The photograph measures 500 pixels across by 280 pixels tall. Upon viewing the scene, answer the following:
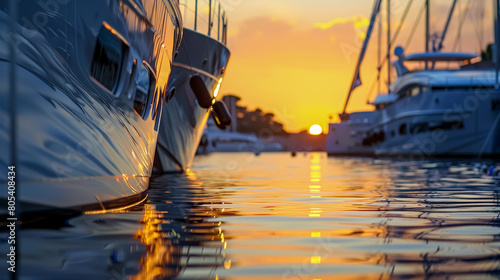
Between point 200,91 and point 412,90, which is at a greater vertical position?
point 412,90

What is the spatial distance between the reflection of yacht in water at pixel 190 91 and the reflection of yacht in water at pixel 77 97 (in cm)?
568

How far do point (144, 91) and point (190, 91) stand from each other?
21.8 ft

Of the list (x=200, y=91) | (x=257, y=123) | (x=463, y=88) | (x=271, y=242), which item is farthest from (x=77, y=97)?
(x=257, y=123)

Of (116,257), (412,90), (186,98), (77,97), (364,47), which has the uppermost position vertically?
(364,47)

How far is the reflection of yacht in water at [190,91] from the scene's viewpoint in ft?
42.8

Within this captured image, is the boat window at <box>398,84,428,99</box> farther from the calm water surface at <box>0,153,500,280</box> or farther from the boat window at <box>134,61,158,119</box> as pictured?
the boat window at <box>134,61,158,119</box>

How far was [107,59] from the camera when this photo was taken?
5824 mm

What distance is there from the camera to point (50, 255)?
3.68 meters

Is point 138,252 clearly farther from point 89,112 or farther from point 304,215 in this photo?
point 304,215

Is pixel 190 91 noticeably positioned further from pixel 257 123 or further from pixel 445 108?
pixel 257 123

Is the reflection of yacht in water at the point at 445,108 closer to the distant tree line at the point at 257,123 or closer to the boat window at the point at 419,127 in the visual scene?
the boat window at the point at 419,127

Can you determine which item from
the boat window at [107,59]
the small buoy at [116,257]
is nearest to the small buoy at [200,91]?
the boat window at [107,59]

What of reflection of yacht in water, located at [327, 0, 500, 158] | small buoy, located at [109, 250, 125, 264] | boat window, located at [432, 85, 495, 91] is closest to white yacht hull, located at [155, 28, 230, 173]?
small buoy, located at [109, 250, 125, 264]

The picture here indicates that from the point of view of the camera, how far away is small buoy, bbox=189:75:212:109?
13.9 meters
